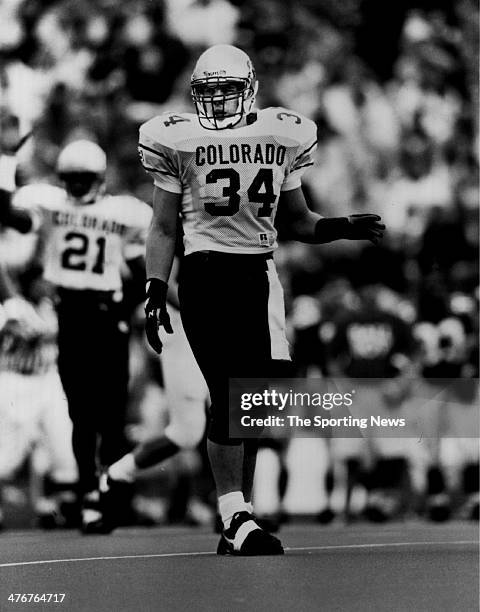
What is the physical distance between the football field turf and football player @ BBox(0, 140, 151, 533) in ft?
2.14

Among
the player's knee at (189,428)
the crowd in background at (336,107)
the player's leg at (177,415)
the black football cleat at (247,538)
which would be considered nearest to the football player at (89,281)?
the player's leg at (177,415)

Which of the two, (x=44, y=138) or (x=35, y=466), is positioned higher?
(x=44, y=138)

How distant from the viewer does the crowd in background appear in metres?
7.34

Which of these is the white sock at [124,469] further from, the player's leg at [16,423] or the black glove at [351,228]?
the black glove at [351,228]

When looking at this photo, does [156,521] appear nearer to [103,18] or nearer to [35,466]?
[35,466]

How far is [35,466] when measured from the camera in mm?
7027

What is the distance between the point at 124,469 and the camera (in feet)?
18.0

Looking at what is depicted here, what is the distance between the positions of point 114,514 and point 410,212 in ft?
9.39

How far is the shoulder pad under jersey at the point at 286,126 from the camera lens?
4246mm

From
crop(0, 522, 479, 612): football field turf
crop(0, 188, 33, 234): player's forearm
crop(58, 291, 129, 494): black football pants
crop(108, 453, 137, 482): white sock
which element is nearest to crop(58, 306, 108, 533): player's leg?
crop(58, 291, 129, 494): black football pants

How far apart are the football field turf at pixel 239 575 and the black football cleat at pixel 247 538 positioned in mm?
48

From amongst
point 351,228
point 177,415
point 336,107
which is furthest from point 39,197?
point 336,107

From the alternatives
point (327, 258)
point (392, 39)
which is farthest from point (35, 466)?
point (392, 39)

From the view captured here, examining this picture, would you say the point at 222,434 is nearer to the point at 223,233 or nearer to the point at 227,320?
the point at 227,320
